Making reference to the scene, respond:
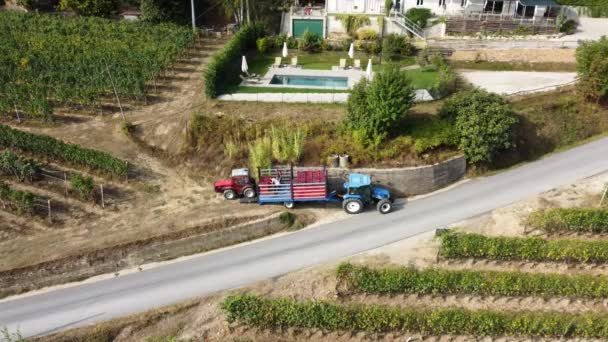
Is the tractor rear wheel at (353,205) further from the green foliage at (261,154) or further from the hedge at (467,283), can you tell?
the green foliage at (261,154)

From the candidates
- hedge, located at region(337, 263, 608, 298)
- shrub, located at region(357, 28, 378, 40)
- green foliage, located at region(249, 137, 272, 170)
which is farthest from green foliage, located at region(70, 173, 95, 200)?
shrub, located at region(357, 28, 378, 40)

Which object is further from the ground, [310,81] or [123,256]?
[310,81]

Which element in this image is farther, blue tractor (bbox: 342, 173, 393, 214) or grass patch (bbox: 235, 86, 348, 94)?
grass patch (bbox: 235, 86, 348, 94)

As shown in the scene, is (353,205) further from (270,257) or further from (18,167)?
(18,167)

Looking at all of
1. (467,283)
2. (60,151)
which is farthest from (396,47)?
(60,151)

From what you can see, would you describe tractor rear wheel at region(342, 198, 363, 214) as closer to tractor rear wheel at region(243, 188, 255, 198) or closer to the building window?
tractor rear wheel at region(243, 188, 255, 198)

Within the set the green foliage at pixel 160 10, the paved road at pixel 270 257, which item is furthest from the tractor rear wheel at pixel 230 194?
the green foliage at pixel 160 10

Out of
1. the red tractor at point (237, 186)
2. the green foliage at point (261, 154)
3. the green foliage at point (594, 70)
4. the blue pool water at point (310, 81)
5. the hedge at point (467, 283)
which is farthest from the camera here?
the blue pool water at point (310, 81)
